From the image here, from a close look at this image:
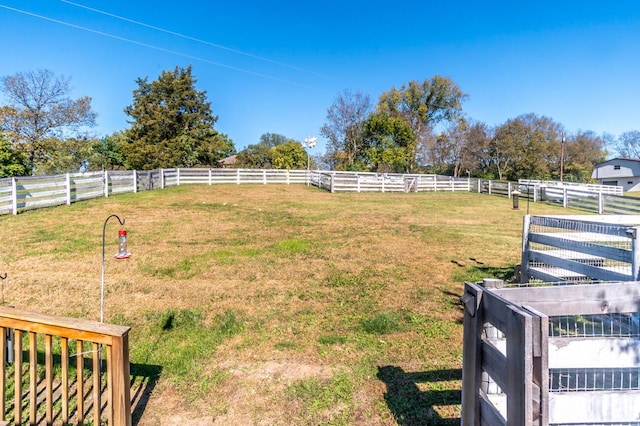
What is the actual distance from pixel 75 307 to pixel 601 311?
544 cm

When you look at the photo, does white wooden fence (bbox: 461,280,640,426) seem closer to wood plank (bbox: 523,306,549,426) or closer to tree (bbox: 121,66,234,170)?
wood plank (bbox: 523,306,549,426)

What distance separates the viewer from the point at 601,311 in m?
1.76

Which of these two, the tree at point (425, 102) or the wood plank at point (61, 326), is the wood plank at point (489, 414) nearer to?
the wood plank at point (61, 326)

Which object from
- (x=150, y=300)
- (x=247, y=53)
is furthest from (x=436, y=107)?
(x=150, y=300)

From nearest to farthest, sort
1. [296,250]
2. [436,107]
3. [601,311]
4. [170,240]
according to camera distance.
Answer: [601,311] → [296,250] → [170,240] → [436,107]

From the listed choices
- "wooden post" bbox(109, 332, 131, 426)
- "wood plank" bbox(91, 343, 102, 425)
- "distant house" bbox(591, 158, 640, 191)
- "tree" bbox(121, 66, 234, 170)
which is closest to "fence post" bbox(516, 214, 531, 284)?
"wooden post" bbox(109, 332, 131, 426)

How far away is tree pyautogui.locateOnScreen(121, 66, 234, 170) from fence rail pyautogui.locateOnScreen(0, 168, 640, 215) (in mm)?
12575

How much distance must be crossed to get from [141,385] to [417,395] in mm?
2402

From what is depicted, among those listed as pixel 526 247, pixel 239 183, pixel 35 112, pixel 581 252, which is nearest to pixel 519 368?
pixel 581 252

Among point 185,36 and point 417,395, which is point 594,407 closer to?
point 417,395

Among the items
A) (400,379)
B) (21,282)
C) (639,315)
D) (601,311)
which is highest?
(601,311)

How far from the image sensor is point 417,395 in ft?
9.04

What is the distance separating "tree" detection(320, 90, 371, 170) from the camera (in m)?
39.1

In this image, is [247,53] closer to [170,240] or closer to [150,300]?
[170,240]
